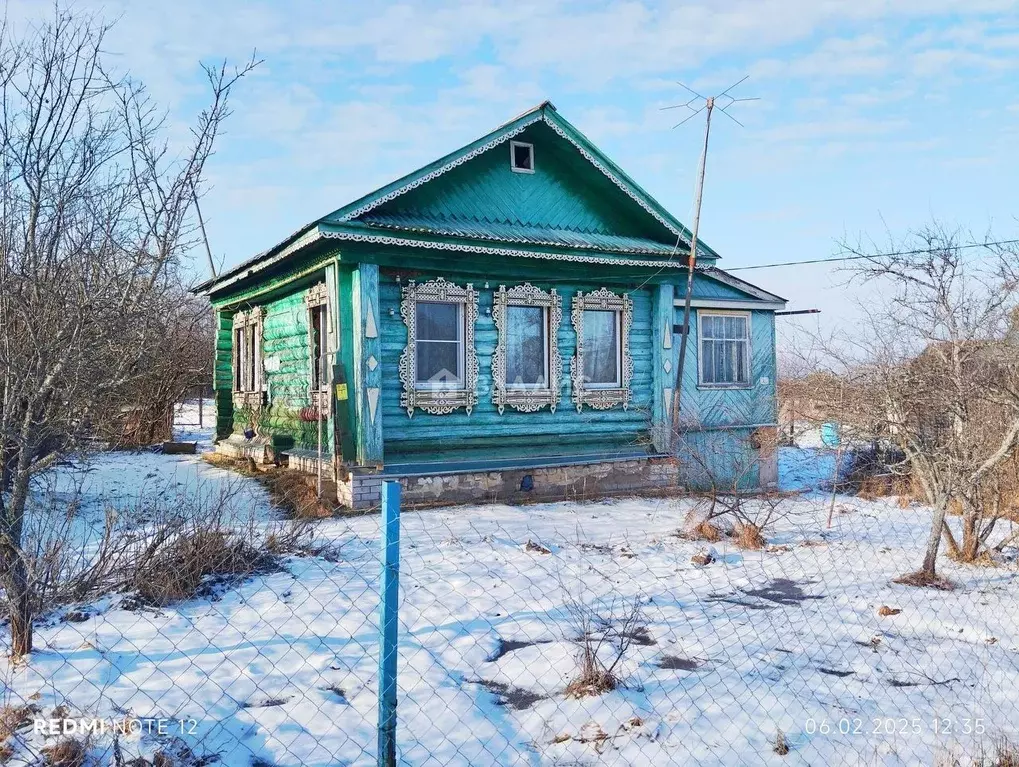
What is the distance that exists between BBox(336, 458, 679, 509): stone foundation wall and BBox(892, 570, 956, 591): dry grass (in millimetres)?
4903

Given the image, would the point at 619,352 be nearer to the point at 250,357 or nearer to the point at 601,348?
the point at 601,348

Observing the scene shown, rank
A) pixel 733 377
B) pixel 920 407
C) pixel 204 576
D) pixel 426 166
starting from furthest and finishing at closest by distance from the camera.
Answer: pixel 733 377 → pixel 426 166 → pixel 920 407 → pixel 204 576

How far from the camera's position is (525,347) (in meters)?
11.2

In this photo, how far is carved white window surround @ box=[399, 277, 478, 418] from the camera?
1014 cm

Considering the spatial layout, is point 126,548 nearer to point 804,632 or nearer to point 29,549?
point 29,549

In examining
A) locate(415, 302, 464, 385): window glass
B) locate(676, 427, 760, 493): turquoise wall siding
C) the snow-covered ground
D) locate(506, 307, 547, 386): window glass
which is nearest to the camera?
the snow-covered ground

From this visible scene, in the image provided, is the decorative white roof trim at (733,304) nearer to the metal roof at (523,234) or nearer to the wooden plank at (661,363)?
the wooden plank at (661,363)

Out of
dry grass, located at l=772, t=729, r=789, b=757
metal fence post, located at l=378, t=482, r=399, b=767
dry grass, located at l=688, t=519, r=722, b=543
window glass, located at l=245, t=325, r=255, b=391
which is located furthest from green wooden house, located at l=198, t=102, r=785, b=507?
metal fence post, located at l=378, t=482, r=399, b=767

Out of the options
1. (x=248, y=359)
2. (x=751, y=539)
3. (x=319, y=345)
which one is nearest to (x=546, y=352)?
(x=319, y=345)

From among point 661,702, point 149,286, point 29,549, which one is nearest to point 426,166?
point 149,286

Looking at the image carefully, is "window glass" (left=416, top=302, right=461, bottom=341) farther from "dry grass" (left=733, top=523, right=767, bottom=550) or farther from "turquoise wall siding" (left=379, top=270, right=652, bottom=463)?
"dry grass" (left=733, top=523, right=767, bottom=550)

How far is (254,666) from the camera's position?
A: 464 centimetres

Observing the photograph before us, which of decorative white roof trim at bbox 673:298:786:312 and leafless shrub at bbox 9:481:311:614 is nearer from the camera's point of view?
leafless shrub at bbox 9:481:311:614

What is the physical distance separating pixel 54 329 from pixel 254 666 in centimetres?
227
